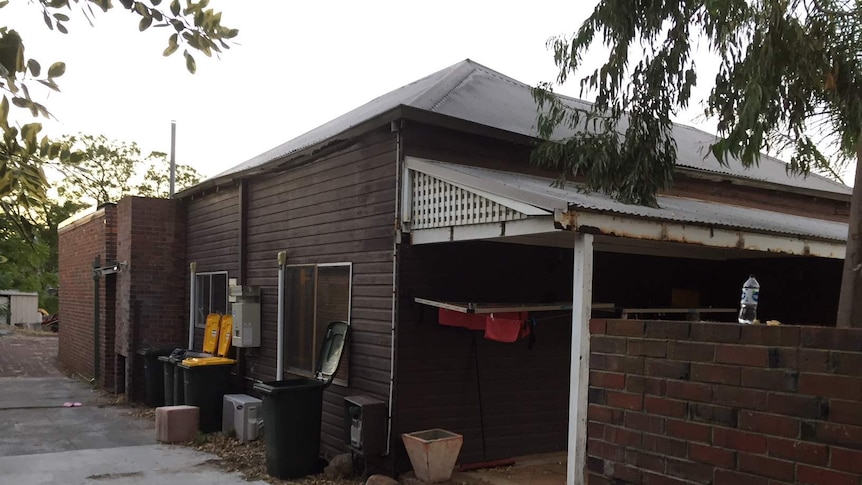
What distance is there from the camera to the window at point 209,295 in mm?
11234

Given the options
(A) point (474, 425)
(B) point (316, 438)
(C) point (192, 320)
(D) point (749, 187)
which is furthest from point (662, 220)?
(C) point (192, 320)

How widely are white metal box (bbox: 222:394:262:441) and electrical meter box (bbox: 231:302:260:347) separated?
30.8 inches

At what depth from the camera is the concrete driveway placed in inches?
284

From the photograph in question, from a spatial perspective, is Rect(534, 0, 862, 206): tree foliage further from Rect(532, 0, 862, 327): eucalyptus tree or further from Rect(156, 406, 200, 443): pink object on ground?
Rect(156, 406, 200, 443): pink object on ground

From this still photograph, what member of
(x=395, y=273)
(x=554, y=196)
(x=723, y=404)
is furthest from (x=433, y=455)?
(x=723, y=404)

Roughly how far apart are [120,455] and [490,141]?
5468 millimetres

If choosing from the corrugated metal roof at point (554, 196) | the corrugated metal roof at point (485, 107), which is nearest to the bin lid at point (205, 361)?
the corrugated metal roof at point (485, 107)

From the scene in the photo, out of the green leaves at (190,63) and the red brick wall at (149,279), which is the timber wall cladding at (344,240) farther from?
the green leaves at (190,63)

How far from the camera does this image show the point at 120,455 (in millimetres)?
8125

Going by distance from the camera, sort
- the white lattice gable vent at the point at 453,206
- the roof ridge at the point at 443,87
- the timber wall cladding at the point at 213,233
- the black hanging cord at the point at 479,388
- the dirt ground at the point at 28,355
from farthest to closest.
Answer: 1. the dirt ground at the point at 28,355
2. the timber wall cladding at the point at 213,233
3. the roof ridge at the point at 443,87
4. the black hanging cord at the point at 479,388
5. the white lattice gable vent at the point at 453,206

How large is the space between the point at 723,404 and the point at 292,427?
526cm

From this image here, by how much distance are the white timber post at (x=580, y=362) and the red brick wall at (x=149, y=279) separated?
9215 millimetres

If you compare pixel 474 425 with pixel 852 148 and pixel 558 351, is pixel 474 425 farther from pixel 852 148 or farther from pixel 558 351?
pixel 852 148

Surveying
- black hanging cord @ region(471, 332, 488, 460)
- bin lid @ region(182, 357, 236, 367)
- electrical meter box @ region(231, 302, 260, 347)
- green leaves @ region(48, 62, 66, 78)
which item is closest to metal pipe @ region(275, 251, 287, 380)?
electrical meter box @ region(231, 302, 260, 347)
